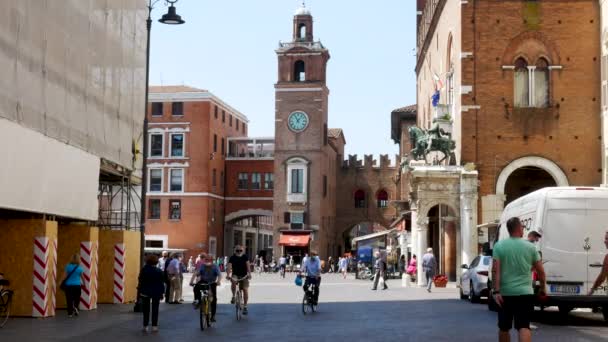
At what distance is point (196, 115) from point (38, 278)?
57713 mm

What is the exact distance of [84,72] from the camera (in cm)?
2406

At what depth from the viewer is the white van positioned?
1803 centimetres

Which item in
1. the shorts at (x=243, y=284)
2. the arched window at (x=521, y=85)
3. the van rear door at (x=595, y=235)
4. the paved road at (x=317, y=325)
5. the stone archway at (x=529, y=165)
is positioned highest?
the arched window at (x=521, y=85)

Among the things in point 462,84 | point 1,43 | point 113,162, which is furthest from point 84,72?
point 462,84

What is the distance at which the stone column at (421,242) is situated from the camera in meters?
39.0

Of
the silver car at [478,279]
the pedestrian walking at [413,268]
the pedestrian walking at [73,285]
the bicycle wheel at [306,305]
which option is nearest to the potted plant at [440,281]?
the pedestrian walking at [413,268]

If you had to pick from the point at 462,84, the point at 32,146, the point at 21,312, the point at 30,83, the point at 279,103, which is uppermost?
the point at 279,103

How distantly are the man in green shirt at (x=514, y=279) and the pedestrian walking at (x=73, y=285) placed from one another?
13.2m

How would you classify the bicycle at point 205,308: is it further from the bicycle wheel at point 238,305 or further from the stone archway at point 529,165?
the stone archway at point 529,165

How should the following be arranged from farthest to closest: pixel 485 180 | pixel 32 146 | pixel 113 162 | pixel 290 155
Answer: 1. pixel 290 155
2. pixel 485 180
3. pixel 113 162
4. pixel 32 146

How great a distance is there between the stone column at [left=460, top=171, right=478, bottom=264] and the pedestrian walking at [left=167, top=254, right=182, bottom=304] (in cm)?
1326

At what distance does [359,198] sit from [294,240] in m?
11.8

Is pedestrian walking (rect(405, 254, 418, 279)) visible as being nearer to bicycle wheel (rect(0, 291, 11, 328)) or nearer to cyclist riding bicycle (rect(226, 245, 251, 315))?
→ cyclist riding bicycle (rect(226, 245, 251, 315))

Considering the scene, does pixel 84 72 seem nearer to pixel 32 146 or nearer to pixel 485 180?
pixel 32 146
